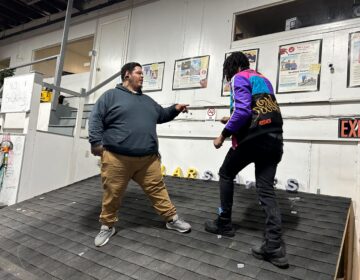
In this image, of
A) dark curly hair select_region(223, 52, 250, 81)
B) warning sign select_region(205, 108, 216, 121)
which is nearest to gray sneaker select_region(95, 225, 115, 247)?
dark curly hair select_region(223, 52, 250, 81)

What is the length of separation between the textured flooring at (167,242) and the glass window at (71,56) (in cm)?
479

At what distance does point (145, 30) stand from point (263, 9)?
2.09 metres

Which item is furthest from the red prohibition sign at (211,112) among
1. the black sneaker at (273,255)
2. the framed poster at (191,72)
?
the black sneaker at (273,255)

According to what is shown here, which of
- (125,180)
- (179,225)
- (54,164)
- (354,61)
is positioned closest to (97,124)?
(125,180)

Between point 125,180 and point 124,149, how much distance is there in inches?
9.7

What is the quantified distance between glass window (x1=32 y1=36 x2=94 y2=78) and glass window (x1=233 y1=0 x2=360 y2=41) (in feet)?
12.2

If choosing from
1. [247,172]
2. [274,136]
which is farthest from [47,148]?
[274,136]

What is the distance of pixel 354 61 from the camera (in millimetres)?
3240

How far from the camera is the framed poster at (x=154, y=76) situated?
487 cm

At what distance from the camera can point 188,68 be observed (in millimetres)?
4566

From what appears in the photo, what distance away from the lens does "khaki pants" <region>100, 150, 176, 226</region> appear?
2.28 meters

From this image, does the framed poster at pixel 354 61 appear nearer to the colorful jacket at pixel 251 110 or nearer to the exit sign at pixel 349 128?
the exit sign at pixel 349 128

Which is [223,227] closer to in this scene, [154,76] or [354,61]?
[354,61]

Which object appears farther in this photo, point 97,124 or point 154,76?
point 154,76
